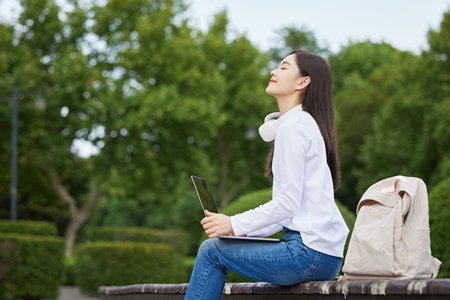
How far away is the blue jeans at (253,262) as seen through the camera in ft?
12.2

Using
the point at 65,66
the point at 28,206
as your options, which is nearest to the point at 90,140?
the point at 65,66

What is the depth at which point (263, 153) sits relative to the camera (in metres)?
41.8

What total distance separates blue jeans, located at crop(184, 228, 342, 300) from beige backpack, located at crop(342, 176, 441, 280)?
0.56 feet

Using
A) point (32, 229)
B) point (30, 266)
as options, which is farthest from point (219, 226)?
point (32, 229)

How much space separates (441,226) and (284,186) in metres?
4.34

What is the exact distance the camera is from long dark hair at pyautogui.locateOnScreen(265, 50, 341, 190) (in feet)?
13.2

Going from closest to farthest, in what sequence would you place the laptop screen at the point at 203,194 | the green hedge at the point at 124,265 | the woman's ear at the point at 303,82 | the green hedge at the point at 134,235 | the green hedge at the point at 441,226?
the laptop screen at the point at 203,194, the woman's ear at the point at 303,82, the green hedge at the point at 441,226, the green hedge at the point at 124,265, the green hedge at the point at 134,235

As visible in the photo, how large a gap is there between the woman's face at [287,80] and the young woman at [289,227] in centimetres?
25

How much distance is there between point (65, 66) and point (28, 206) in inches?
533

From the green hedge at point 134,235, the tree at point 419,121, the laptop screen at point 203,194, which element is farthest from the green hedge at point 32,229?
the laptop screen at point 203,194

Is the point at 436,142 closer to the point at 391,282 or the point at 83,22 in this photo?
the point at 83,22

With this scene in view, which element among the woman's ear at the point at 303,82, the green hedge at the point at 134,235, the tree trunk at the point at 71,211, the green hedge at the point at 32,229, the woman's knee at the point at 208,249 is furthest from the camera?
the tree trunk at the point at 71,211

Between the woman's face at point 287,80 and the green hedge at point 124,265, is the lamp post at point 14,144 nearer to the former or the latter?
the green hedge at point 124,265

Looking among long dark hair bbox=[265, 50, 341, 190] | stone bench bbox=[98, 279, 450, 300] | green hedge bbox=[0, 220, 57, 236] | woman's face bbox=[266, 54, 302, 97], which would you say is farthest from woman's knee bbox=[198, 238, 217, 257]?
green hedge bbox=[0, 220, 57, 236]
